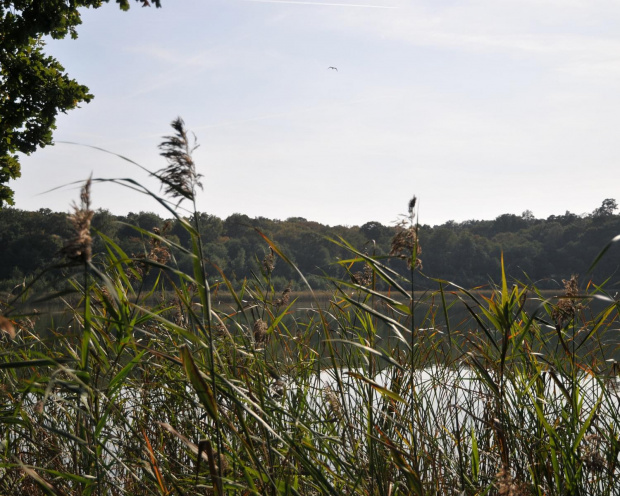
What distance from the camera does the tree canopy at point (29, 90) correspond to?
27.8ft

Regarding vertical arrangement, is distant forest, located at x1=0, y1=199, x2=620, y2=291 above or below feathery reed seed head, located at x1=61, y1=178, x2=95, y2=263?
above

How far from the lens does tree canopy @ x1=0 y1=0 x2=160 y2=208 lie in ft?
27.8

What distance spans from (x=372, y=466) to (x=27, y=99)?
881 centimetres

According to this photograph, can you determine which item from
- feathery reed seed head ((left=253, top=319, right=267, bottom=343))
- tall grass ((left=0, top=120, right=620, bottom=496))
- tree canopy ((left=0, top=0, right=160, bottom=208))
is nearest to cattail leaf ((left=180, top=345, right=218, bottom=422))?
tall grass ((left=0, top=120, right=620, bottom=496))

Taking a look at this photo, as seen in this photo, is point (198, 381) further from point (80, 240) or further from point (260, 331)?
point (260, 331)

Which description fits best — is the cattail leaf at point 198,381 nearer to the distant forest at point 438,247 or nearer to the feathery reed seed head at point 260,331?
the feathery reed seed head at point 260,331

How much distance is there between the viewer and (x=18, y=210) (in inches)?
1577

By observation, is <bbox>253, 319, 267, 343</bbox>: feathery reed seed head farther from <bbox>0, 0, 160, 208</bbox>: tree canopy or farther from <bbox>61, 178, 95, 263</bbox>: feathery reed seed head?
<bbox>0, 0, 160, 208</bbox>: tree canopy

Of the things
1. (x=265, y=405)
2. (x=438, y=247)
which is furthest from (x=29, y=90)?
(x=438, y=247)

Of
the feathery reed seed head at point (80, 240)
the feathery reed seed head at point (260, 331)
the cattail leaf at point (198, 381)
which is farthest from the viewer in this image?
the feathery reed seed head at point (260, 331)

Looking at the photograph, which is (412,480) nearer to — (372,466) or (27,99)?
(372,466)

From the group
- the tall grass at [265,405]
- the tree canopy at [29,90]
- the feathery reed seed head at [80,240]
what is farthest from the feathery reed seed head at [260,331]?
the tree canopy at [29,90]

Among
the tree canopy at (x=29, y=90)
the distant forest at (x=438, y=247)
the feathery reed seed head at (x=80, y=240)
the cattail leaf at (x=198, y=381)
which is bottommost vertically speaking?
the cattail leaf at (x=198, y=381)

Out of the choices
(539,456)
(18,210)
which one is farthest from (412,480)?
(18,210)
